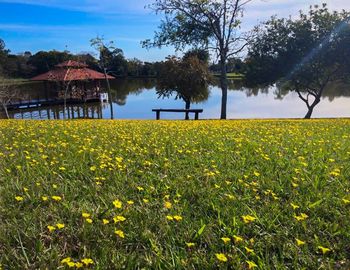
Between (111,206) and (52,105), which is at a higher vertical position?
(111,206)

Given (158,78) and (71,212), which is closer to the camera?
(71,212)

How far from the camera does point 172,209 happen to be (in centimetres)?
311

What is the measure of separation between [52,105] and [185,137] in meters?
38.4

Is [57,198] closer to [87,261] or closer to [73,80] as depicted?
[87,261]

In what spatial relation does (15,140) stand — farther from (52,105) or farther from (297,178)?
(52,105)

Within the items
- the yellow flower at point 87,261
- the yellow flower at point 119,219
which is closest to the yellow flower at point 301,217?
the yellow flower at point 119,219

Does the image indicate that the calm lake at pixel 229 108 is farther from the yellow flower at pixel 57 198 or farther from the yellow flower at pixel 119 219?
the yellow flower at pixel 119 219

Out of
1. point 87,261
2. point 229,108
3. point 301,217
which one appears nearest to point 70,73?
point 229,108

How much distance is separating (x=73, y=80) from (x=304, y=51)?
83.5ft

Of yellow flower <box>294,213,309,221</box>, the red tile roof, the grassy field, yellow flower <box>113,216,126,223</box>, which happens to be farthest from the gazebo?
yellow flower <box>294,213,309,221</box>

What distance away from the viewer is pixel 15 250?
2455 millimetres

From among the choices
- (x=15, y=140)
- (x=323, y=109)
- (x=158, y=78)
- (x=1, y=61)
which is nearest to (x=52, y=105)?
(x=158, y=78)

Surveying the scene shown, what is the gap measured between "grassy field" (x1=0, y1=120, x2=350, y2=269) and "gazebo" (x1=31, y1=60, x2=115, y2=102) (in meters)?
33.2

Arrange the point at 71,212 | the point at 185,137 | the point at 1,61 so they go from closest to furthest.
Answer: the point at 71,212 → the point at 185,137 → the point at 1,61
